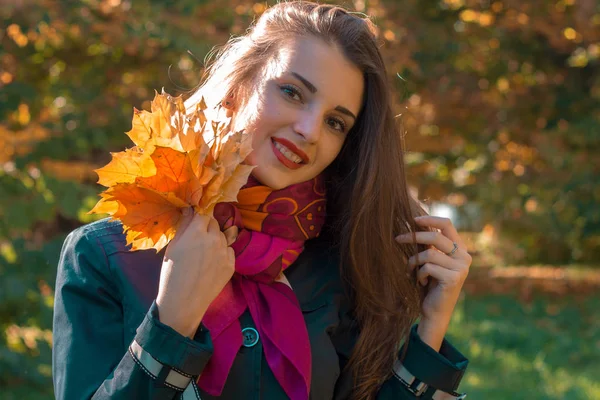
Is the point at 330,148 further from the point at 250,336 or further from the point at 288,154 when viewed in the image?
the point at 250,336

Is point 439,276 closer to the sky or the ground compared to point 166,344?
closer to the sky

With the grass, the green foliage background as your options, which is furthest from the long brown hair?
the grass

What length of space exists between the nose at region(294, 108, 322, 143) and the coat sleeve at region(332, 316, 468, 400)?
0.57 meters

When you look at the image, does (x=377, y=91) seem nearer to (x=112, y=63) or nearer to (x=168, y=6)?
(x=168, y=6)

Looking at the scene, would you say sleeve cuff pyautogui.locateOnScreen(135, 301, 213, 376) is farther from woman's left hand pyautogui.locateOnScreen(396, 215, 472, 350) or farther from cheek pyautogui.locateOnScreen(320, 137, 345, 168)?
woman's left hand pyautogui.locateOnScreen(396, 215, 472, 350)

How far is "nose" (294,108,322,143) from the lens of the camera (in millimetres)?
2055

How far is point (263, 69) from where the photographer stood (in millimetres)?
2160

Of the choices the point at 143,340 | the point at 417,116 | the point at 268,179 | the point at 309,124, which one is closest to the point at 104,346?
the point at 143,340

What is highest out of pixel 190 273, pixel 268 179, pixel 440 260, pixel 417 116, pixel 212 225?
pixel 417 116

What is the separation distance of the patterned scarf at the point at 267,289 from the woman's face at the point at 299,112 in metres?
0.07

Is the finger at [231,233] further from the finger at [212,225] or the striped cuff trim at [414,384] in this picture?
the striped cuff trim at [414,384]

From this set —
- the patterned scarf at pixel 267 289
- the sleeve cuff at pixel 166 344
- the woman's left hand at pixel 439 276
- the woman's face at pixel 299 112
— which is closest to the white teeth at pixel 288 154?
the woman's face at pixel 299 112

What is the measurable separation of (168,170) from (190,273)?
230mm

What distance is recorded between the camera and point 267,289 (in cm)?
210
